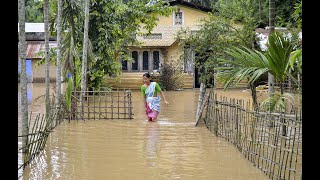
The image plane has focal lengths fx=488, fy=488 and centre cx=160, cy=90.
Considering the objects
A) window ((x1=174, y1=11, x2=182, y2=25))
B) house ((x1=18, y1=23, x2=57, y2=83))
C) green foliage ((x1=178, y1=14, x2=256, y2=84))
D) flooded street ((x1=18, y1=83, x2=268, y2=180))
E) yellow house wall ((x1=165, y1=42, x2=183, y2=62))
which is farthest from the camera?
house ((x1=18, y1=23, x2=57, y2=83))

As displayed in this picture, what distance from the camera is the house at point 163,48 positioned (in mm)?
27219

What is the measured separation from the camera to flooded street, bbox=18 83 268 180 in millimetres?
7203

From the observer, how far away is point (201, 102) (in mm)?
12086

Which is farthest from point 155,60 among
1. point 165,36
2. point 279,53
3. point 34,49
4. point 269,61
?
point 279,53

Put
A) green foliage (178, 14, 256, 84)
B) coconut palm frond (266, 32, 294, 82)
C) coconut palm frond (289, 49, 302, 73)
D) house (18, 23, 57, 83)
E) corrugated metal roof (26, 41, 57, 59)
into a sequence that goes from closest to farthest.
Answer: coconut palm frond (289, 49, 302, 73), coconut palm frond (266, 32, 294, 82), green foliage (178, 14, 256, 84), corrugated metal roof (26, 41, 57, 59), house (18, 23, 57, 83)

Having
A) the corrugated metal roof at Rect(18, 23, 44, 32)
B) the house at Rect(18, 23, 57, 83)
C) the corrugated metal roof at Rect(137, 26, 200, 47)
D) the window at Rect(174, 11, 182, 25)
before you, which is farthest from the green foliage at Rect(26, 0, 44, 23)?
the window at Rect(174, 11, 182, 25)

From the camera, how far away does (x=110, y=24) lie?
2012cm

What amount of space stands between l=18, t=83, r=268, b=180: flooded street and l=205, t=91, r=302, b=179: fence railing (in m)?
0.19

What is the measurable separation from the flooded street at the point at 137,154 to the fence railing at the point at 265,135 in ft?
0.63

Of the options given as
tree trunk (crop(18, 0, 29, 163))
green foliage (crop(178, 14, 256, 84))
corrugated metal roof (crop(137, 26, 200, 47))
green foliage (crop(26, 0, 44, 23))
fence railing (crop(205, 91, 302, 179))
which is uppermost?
green foliage (crop(26, 0, 44, 23))

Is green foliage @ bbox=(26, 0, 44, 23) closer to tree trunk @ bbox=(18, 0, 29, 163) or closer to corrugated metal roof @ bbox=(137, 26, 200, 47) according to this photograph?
corrugated metal roof @ bbox=(137, 26, 200, 47)

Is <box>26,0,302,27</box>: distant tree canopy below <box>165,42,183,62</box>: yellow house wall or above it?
above

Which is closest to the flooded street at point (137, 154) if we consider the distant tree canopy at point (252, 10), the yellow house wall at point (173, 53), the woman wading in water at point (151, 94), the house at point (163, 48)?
the woman wading in water at point (151, 94)

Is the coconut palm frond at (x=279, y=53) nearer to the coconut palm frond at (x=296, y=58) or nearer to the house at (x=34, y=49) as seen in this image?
the coconut palm frond at (x=296, y=58)
